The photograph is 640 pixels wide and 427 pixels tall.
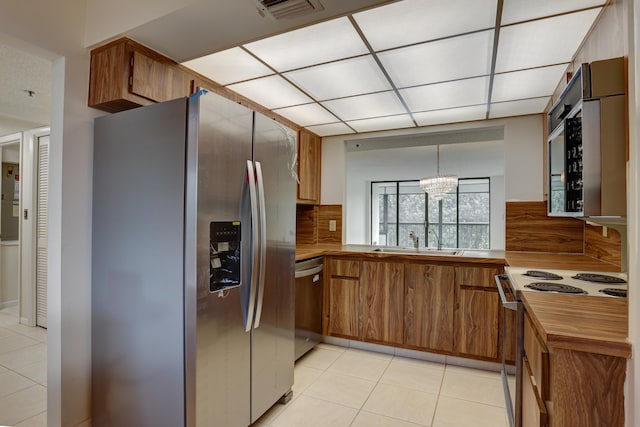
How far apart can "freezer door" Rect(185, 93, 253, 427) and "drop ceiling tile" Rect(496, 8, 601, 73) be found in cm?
149

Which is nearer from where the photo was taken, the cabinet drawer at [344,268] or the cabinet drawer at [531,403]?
the cabinet drawer at [531,403]

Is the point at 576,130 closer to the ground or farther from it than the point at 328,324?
farther from it

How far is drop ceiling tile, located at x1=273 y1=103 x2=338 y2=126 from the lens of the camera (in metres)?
2.92

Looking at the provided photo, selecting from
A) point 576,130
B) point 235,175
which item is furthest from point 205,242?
point 576,130

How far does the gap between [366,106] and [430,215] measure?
6125mm

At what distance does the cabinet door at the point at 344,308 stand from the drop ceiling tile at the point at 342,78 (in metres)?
1.64

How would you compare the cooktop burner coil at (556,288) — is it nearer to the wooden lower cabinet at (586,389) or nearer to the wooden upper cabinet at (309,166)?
the wooden lower cabinet at (586,389)

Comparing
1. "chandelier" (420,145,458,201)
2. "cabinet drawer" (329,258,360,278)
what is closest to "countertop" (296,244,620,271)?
"cabinet drawer" (329,258,360,278)

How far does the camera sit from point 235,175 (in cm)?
163

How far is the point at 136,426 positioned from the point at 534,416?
5.56 feet

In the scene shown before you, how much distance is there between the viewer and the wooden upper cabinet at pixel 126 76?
1.69 meters

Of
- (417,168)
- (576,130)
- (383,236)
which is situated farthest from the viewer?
(383,236)

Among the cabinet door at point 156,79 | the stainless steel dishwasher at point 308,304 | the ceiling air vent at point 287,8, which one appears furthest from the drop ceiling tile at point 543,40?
the stainless steel dishwasher at point 308,304

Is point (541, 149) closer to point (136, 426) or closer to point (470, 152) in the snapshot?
point (470, 152)
